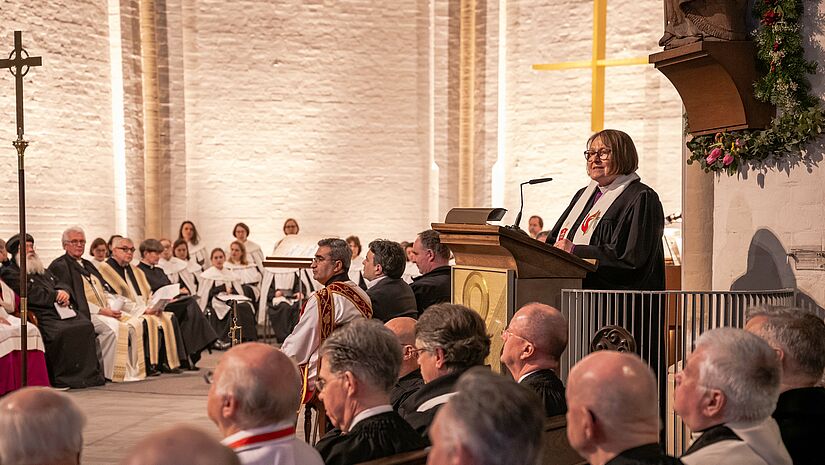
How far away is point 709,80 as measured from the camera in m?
6.22

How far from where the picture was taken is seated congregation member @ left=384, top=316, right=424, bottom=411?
15.5ft

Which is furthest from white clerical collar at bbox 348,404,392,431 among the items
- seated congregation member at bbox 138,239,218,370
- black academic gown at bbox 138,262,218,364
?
black academic gown at bbox 138,262,218,364

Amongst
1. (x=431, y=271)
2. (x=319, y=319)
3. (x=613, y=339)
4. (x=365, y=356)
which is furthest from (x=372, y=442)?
(x=431, y=271)

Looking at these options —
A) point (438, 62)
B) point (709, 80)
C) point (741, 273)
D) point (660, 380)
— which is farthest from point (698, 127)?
point (438, 62)

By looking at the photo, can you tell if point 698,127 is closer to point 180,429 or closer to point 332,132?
point 180,429

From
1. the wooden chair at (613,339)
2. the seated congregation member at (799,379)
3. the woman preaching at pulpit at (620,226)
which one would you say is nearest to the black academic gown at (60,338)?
the woman preaching at pulpit at (620,226)

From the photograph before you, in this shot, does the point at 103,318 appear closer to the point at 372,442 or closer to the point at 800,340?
the point at 372,442

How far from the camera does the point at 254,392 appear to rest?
2.99 metres

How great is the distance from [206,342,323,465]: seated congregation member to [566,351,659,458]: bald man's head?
0.85 metres

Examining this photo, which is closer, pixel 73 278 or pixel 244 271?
pixel 73 278

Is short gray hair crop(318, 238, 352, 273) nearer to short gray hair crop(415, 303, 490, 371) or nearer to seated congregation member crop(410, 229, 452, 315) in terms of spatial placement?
seated congregation member crop(410, 229, 452, 315)

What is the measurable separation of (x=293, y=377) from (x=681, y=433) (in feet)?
11.3

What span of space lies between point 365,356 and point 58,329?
24.7 ft

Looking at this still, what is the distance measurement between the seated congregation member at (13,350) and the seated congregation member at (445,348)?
6.21m
